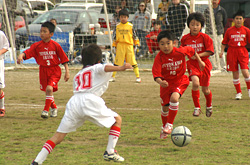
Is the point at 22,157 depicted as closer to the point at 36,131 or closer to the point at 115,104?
the point at 36,131

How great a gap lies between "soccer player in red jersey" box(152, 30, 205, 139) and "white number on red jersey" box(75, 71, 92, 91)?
4.14 feet

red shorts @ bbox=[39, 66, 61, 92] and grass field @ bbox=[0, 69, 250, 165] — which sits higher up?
red shorts @ bbox=[39, 66, 61, 92]

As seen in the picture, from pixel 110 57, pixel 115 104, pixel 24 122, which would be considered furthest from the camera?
pixel 110 57

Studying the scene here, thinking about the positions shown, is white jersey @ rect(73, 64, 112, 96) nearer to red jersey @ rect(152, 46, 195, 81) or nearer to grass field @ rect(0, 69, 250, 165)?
grass field @ rect(0, 69, 250, 165)

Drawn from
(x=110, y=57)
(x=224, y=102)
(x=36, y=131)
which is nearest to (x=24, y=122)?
(x=36, y=131)

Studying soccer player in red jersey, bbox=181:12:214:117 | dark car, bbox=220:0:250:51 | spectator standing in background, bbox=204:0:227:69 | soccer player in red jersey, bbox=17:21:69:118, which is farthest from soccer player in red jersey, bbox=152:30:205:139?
dark car, bbox=220:0:250:51

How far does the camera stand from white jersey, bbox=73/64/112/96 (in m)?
4.62

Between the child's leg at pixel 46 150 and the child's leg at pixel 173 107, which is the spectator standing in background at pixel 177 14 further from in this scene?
the child's leg at pixel 46 150

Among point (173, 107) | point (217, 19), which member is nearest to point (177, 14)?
point (217, 19)

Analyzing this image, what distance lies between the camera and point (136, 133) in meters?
6.04

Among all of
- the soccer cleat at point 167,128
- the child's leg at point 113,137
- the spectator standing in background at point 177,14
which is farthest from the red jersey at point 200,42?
the spectator standing in background at point 177,14

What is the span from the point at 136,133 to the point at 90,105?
5.50 ft

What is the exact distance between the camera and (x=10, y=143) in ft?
18.1

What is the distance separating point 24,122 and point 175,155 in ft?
9.69
